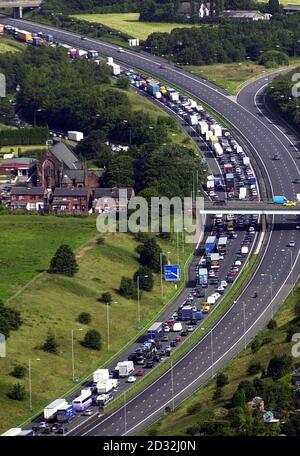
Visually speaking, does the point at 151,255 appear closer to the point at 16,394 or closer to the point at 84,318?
the point at 84,318

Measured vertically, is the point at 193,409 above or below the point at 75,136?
above

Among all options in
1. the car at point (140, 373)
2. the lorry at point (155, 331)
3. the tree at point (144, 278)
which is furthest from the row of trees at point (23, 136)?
the car at point (140, 373)

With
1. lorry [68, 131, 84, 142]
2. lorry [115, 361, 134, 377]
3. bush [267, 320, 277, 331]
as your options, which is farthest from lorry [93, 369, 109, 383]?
lorry [68, 131, 84, 142]

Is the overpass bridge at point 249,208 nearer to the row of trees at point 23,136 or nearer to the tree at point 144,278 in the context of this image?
the tree at point 144,278

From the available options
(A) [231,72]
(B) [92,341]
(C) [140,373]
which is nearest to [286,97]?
(A) [231,72]

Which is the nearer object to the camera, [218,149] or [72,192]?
[72,192]

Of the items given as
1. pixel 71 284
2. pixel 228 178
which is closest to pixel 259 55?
pixel 228 178
